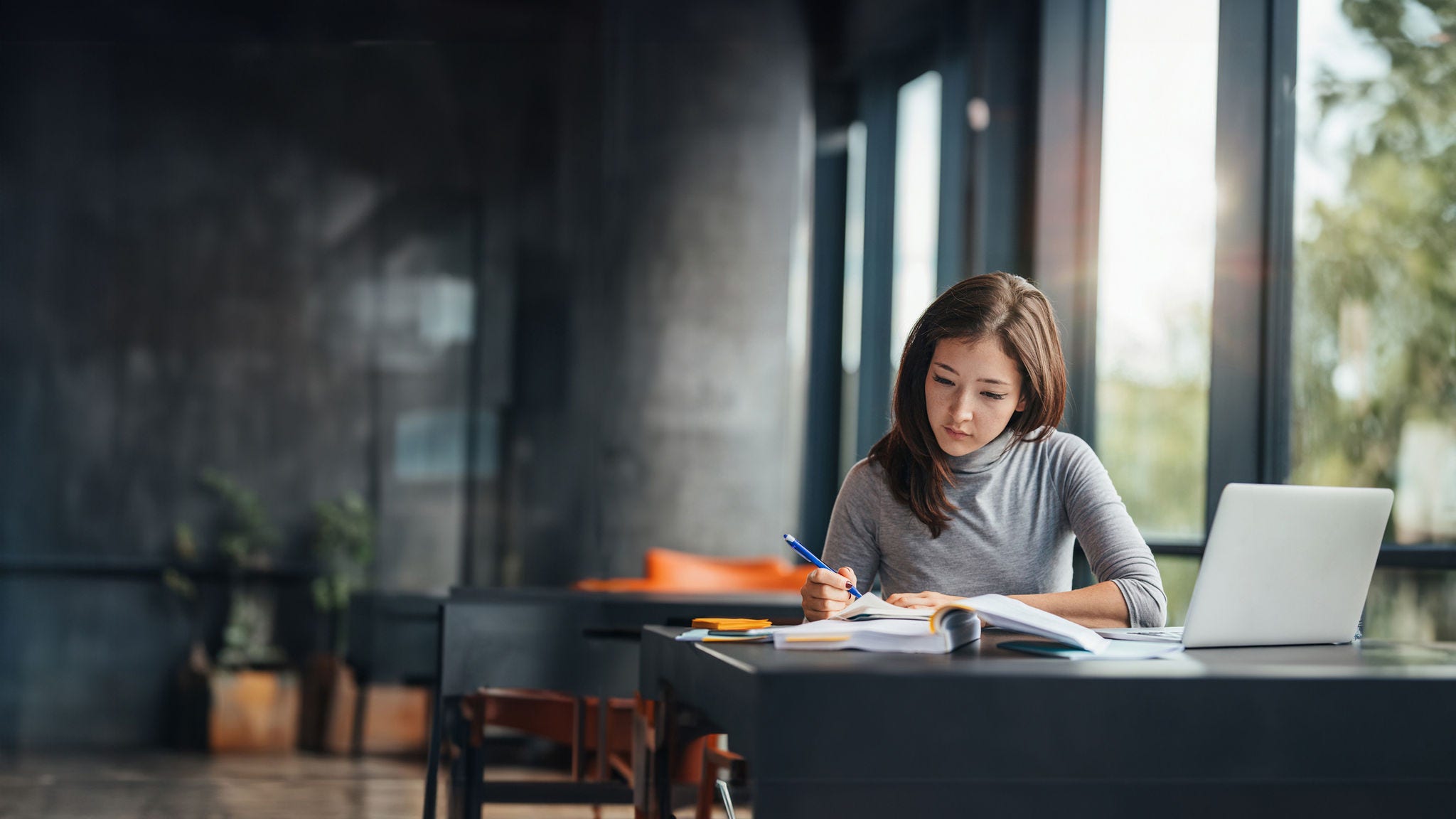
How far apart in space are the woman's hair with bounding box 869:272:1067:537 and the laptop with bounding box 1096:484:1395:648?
44cm

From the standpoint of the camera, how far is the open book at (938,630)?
1.31 meters

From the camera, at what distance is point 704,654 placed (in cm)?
130

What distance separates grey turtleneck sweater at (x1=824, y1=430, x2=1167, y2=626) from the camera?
2.02 meters

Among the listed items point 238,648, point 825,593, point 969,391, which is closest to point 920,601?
point 825,593

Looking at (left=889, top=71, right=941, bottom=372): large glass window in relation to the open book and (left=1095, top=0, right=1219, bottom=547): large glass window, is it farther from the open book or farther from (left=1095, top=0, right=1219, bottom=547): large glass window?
the open book

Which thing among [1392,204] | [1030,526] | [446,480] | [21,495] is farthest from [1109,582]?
[21,495]

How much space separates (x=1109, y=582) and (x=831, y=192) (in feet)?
11.6

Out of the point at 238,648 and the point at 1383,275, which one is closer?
the point at 1383,275

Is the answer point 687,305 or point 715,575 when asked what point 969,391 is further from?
point 687,305

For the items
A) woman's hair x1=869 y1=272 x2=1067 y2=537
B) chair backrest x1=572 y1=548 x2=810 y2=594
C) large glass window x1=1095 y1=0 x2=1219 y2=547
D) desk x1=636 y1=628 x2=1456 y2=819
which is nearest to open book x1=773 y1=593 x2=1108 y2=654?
desk x1=636 y1=628 x2=1456 y2=819

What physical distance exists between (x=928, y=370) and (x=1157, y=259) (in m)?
2.25

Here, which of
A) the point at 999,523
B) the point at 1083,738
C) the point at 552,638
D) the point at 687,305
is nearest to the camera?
the point at 1083,738

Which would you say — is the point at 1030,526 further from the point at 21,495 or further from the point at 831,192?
the point at 21,495

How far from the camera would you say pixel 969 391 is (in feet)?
6.31
